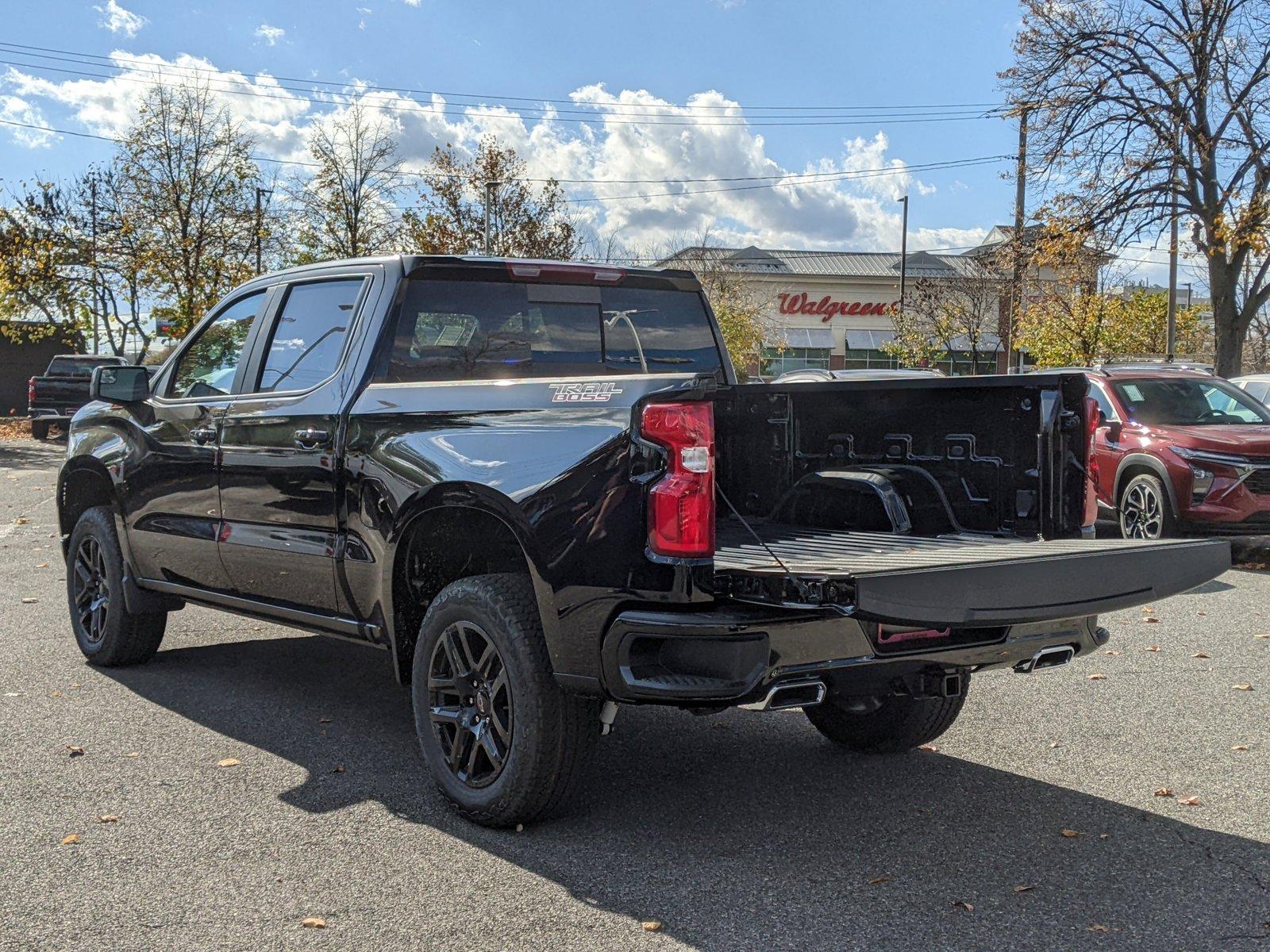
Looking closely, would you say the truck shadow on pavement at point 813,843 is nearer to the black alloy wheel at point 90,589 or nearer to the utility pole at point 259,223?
the black alloy wheel at point 90,589

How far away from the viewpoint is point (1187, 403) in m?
12.3

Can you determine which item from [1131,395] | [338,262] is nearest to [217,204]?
[1131,395]

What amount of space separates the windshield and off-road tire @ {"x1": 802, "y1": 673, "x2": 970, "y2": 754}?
7719 millimetres

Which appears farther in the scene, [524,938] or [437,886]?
[437,886]

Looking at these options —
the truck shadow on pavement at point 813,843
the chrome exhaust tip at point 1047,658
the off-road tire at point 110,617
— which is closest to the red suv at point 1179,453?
the truck shadow on pavement at point 813,843

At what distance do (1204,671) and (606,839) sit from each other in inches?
160

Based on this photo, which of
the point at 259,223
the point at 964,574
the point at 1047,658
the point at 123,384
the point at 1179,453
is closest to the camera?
the point at 964,574

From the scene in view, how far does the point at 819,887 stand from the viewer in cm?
379

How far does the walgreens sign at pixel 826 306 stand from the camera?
75.6 metres

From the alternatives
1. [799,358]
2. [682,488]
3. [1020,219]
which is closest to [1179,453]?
[682,488]

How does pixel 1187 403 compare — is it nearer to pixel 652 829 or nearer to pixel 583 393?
pixel 652 829

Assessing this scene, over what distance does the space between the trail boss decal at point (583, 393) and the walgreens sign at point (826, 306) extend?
72379 millimetres

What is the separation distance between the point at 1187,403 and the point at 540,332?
912 centimetres

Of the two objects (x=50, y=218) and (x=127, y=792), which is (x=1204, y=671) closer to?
(x=127, y=792)
